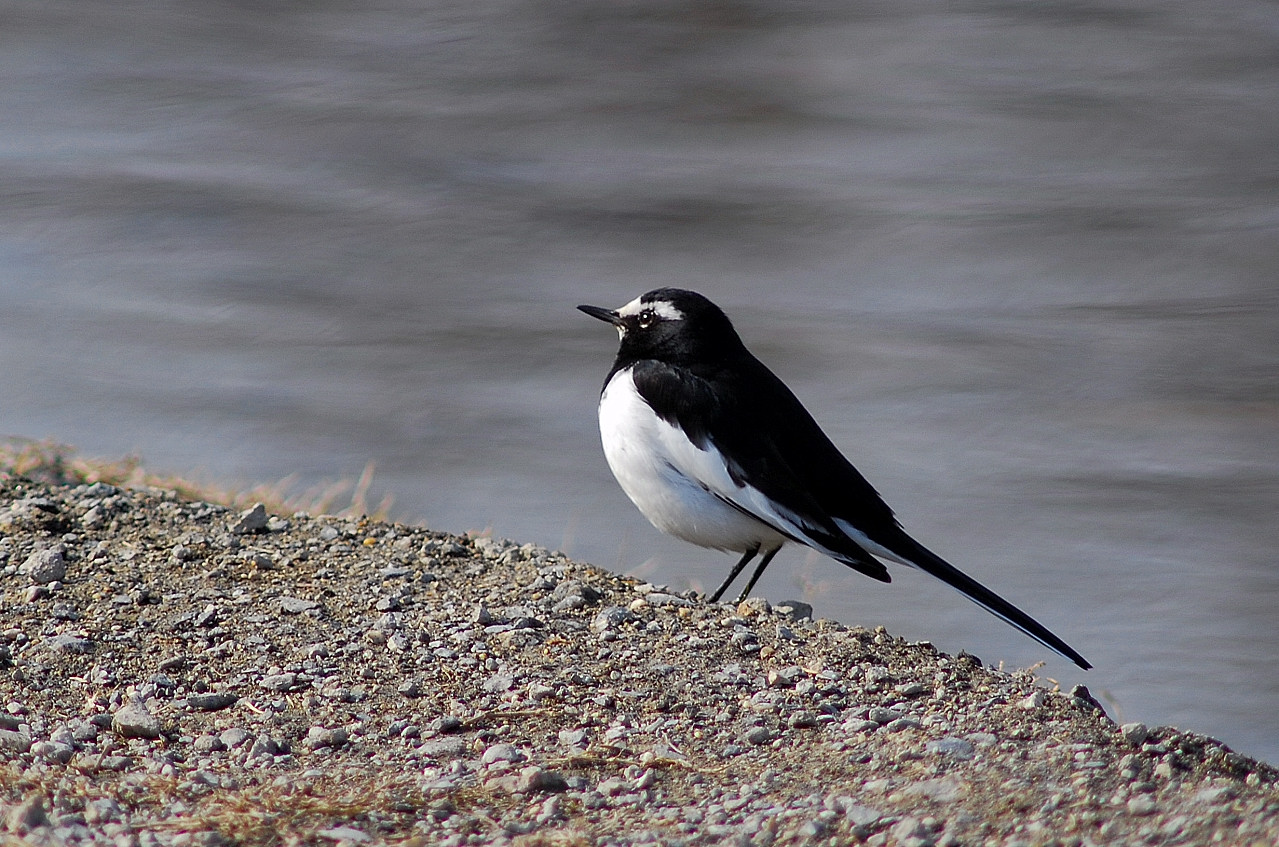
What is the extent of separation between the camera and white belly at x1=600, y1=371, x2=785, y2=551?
5.78 m

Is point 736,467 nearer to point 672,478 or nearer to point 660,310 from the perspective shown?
point 672,478

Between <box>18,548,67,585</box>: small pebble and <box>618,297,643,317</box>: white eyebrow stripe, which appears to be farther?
<box>618,297,643,317</box>: white eyebrow stripe

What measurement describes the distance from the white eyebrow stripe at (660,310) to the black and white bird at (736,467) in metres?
0.07

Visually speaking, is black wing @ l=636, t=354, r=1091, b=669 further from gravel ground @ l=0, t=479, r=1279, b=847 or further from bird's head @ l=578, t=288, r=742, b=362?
gravel ground @ l=0, t=479, r=1279, b=847

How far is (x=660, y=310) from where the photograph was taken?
6328mm

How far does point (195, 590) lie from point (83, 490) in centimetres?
139

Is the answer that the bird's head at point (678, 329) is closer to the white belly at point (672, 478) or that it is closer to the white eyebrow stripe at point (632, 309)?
the white eyebrow stripe at point (632, 309)

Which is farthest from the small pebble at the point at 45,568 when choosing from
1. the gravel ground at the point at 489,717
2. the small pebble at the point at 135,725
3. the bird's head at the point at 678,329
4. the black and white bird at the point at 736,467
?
the bird's head at the point at 678,329

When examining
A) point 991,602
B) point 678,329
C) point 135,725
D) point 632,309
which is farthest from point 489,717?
point 632,309

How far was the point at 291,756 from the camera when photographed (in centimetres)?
407

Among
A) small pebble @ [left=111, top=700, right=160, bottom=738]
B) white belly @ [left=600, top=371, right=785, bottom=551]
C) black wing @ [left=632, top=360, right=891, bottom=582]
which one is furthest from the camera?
white belly @ [left=600, top=371, right=785, bottom=551]

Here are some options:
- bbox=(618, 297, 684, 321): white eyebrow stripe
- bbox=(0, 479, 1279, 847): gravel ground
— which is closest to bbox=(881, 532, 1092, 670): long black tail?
bbox=(0, 479, 1279, 847): gravel ground

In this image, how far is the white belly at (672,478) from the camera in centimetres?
578

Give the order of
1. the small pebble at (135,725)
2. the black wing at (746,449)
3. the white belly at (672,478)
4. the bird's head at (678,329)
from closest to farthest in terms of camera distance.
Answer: the small pebble at (135,725)
the black wing at (746,449)
the white belly at (672,478)
the bird's head at (678,329)
